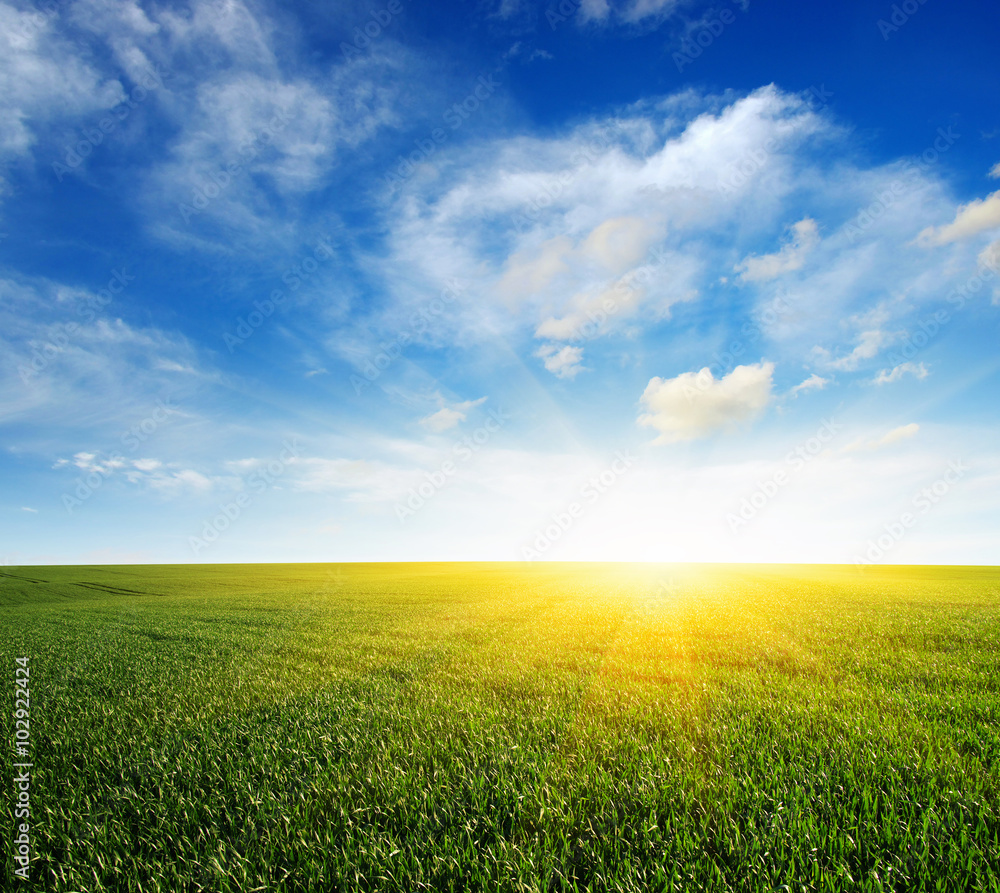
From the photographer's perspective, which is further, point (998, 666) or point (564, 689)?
point (998, 666)

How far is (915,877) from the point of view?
10.2 feet

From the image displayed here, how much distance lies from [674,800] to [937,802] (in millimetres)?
2310

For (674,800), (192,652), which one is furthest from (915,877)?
(192,652)

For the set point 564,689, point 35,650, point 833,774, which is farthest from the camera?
point 35,650

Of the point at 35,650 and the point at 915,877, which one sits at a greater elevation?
the point at 915,877

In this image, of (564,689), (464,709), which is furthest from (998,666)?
(464,709)

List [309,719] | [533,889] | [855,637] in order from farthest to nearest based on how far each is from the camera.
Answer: [855,637], [309,719], [533,889]

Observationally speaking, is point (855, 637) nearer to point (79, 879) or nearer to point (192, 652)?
point (79, 879)

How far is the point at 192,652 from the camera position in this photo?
12531mm

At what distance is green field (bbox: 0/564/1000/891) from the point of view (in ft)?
10.8

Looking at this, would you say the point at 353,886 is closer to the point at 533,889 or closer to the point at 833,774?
the point at 533,889

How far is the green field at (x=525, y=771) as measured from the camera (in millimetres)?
3299

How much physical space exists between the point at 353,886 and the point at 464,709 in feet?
11.6

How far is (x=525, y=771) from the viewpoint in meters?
4.57
